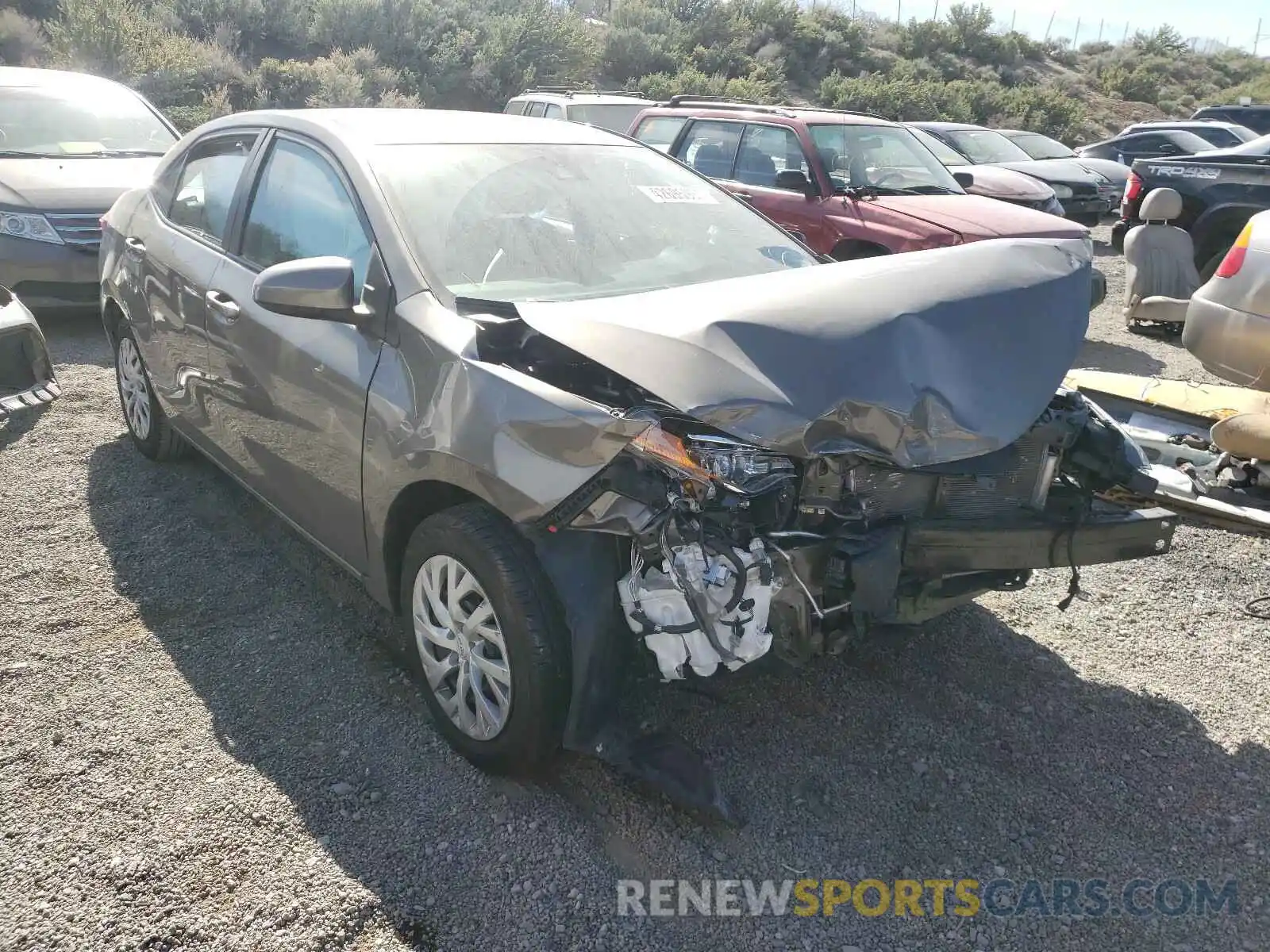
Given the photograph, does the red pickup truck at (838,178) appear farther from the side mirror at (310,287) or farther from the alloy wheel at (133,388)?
the side mirror at (310,287)

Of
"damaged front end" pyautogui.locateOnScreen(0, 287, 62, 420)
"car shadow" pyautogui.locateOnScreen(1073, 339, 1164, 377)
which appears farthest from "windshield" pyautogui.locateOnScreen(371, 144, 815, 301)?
"car shadow" pyautogui.locateOnScreen(1073, 339, 1164, 377)

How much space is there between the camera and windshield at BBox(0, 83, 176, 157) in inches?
322

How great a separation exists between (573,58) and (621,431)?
78.5ft

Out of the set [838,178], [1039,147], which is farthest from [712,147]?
[1039,147]

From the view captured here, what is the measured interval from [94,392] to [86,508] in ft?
6.51

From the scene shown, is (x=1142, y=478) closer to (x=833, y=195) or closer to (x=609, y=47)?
(x=833, y=195)

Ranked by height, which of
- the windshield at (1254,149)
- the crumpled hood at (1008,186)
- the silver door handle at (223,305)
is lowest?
the crumpled hood at (1008,186)

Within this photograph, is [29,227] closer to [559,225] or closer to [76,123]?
[76,123]

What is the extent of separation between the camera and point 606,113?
12.0m

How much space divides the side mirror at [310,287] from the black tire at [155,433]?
219 centimetres

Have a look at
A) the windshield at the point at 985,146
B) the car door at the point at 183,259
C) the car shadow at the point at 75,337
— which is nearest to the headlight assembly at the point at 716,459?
the car door at the point at 183,259

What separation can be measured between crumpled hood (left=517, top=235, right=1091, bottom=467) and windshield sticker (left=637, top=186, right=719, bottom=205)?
1.00m

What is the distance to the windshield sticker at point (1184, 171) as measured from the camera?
883 centimetres

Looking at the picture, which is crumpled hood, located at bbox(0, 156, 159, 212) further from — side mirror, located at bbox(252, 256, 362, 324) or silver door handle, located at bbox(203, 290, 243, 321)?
side mirror, located at bbox(252, 256, 362, 324)
